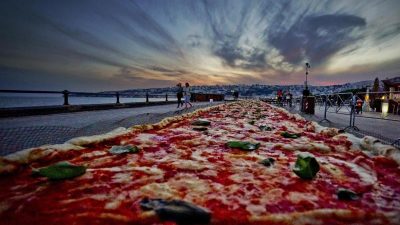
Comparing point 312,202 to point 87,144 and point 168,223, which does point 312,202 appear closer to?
point 168,223

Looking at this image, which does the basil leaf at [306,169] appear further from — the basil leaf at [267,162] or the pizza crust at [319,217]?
the pizza crust at [319,217]

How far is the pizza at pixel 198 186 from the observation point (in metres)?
1.67

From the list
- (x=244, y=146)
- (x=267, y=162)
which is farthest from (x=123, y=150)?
(x=267, y=162)

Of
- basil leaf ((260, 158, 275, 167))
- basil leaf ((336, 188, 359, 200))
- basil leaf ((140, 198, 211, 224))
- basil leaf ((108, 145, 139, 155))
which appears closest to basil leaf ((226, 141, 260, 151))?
basil leaf ((260, 158, 275, 167))

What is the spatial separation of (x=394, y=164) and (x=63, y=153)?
4004 mm

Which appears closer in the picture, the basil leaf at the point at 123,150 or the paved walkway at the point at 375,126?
the basil leaf at the point at 123,150

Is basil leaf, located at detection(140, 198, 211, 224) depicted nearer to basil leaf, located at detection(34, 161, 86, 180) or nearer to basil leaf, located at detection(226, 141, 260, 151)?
basil leaf, located at detection(34, 161, 86, 180)

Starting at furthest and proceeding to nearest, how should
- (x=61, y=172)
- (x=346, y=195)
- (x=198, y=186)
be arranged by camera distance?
1. (x=61, y=172)
2. (x=198, y=186)
3. (x=346, y=195)

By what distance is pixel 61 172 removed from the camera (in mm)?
2338

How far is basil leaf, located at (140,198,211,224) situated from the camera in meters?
1.62

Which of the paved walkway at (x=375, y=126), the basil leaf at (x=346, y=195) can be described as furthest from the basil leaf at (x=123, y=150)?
the paved walkway at (x=375, y=126)

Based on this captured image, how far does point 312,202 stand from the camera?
190 cm

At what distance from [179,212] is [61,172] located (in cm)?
137

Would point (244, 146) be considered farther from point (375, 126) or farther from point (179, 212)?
point (375, 126)
